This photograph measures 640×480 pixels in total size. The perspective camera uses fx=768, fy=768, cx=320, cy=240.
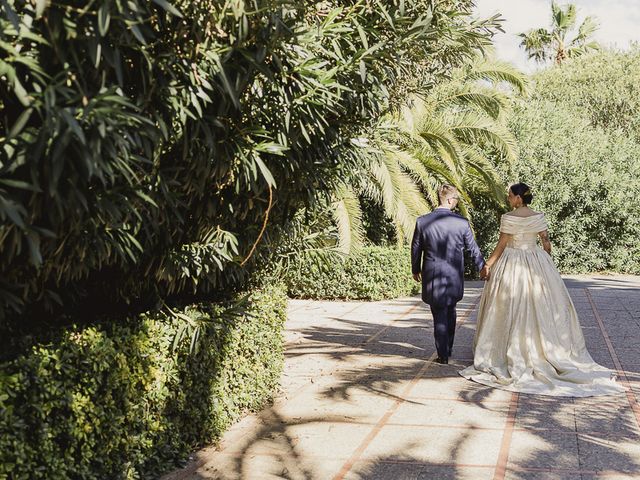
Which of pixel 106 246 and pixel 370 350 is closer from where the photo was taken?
pixel 106 246

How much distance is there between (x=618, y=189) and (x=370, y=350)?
16565 millimetres

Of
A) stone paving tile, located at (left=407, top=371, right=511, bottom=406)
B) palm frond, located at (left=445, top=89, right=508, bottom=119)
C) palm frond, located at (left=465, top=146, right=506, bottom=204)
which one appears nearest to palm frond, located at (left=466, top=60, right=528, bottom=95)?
palm frond, located at (left=445, top=89, right=508, bottom=119)

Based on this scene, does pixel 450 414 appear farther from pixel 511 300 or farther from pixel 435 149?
pixel 435 149

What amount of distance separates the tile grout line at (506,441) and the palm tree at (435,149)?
23.7 feet

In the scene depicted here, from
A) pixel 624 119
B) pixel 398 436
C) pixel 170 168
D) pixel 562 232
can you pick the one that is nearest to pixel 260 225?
pixel 170 168

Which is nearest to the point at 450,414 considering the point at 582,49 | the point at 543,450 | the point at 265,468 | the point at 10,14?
the point at 543,450

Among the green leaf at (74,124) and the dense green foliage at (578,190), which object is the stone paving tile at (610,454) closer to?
the green leaf at (74,124)

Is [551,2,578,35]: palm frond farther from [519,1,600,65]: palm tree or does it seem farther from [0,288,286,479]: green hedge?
[0,288,286,479]: green hedge

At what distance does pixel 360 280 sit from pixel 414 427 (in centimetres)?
906

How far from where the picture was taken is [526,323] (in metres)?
8.05

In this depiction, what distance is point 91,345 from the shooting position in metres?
4.21

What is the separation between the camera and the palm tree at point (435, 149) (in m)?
14.8

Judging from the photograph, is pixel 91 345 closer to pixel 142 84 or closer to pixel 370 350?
pixel 142 84

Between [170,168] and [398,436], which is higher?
[170,168]
